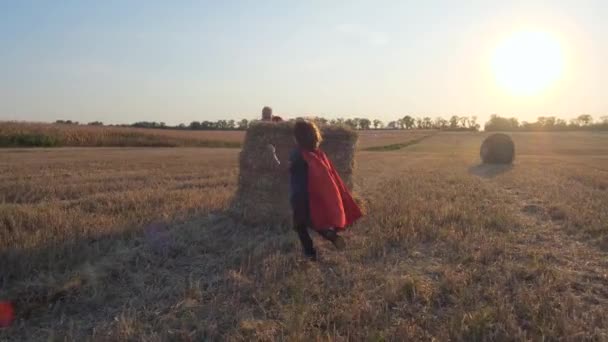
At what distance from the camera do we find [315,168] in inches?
241

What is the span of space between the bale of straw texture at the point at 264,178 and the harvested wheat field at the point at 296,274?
373mm

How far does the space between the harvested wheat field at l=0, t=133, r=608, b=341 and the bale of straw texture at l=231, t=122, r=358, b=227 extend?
0.37 meters

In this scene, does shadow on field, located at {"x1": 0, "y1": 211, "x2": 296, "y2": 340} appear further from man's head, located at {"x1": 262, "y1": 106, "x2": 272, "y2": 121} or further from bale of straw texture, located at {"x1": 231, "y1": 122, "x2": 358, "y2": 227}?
man's head, located at {"x1": 262, "y1": 106, "x2": 272, "y2": 121}

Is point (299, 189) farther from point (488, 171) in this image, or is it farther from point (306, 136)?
point (488, 171)

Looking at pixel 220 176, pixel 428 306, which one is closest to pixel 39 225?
pixel 428 306

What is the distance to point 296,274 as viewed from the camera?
17.5 ft

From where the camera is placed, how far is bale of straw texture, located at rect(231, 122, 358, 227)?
26.8 feet

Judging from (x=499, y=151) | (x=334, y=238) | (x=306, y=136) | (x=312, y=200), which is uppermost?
(x=306, y=136)

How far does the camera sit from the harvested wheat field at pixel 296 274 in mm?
4062

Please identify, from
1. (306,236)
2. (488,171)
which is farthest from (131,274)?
(488,171)

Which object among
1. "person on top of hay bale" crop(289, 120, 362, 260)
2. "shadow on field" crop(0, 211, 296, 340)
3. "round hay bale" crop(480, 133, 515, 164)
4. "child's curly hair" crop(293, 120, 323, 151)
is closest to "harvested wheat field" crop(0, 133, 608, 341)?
"shadow on field" crop(0, 211, 296, 340)

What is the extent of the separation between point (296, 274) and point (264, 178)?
319 cm

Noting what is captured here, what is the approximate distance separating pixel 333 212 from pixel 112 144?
39.1 meters

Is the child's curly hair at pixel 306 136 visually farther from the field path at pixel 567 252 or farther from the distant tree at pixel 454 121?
the distant tree at pixel 454 121
